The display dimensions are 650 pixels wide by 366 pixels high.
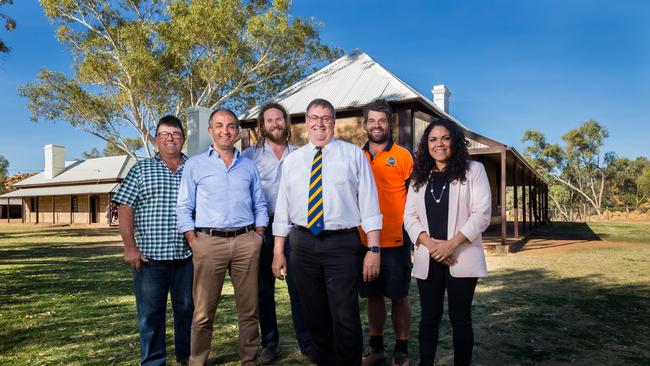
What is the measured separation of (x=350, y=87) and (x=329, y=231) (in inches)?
437

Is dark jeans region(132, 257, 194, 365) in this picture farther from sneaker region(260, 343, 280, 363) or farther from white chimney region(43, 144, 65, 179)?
white chimney region(43, 144, 65, 179)

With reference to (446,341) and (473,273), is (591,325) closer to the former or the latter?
(446,341)

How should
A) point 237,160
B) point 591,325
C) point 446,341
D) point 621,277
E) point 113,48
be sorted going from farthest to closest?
1. point 113,48
2. point 621,277
3. point 591,325
4. point 446,341
5. point 237,160

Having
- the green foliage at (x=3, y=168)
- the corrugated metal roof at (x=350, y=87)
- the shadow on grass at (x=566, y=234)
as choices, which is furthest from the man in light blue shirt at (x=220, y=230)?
the green foliage at (x=3, y=168)

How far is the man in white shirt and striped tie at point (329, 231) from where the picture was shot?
9.37ft

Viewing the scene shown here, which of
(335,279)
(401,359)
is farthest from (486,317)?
(335,279)

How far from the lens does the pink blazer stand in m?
2.96

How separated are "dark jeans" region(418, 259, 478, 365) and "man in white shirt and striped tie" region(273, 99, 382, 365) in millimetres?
442

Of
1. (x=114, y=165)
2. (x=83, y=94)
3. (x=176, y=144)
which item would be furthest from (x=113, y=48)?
(x=176, y=144)

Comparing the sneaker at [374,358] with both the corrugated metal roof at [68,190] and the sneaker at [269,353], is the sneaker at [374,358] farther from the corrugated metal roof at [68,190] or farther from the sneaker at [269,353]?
the corrugated metal roof at [68,190]

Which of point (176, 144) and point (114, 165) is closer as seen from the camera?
point (176, 144)

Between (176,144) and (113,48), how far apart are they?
19.5 m

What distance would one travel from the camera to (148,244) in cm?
328

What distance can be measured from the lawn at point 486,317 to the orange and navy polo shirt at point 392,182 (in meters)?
1.32
